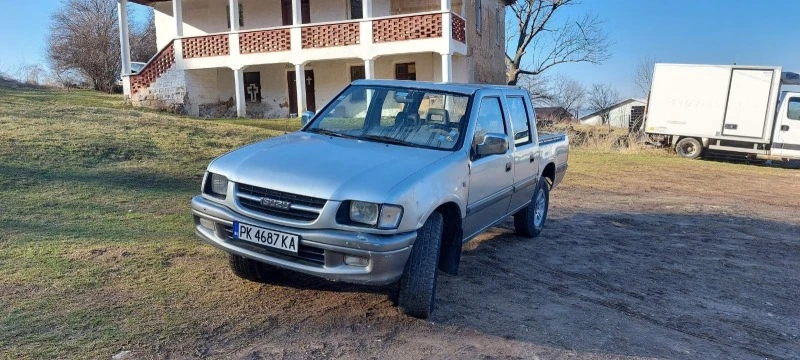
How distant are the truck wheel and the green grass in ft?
A: 52.0

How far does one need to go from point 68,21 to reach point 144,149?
3243cm

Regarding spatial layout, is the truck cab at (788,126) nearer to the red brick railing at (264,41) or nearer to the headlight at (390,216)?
the red brick railing at (264,41)

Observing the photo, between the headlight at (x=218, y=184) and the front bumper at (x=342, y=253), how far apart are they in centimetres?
28

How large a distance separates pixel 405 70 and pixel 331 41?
372cm

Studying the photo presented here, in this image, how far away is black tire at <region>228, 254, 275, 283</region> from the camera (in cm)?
436

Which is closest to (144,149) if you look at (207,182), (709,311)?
(207,182)

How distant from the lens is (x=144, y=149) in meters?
9.37

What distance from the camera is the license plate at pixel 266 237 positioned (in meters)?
3.62

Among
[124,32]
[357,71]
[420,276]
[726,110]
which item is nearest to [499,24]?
[357,71]

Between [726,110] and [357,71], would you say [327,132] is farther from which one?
[357,71]

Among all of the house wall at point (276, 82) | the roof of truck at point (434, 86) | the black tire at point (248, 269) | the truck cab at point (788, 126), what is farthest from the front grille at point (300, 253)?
the truck cab at point (788, 126)

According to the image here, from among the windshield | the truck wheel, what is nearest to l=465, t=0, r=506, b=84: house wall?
the truck wheel

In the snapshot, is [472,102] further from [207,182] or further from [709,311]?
[709,311]

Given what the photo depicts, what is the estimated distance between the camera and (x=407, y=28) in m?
18.5
